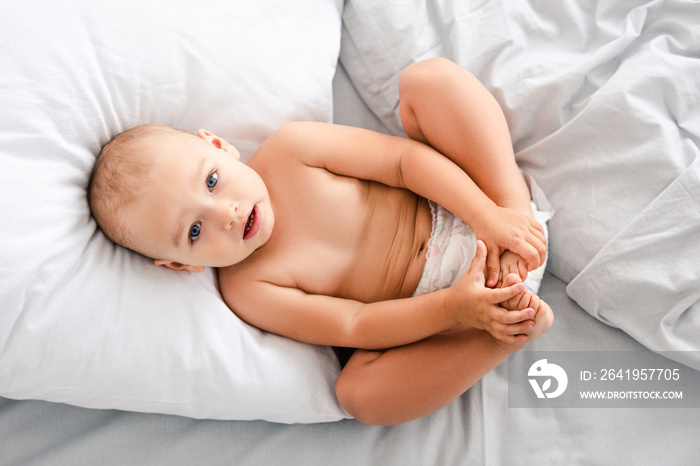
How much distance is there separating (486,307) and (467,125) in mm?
374

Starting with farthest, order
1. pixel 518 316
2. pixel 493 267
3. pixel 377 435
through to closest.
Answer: pixel 377 435
pixel 493 267
pixel 518 316

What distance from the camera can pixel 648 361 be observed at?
1.01 metres

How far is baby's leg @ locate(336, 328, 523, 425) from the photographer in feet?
3.10

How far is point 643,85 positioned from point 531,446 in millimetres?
724

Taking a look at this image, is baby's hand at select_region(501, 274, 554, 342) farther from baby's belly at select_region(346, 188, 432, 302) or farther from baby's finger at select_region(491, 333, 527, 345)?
baby's belly at select_region(346, 188, 432, 302)

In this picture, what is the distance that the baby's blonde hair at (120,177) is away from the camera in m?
0.89

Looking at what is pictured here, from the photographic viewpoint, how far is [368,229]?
1114 mm

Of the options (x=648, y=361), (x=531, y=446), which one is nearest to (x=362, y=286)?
(x=531, y=446)

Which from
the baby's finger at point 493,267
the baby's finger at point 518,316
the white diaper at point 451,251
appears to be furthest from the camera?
the white diaper at point 451,251

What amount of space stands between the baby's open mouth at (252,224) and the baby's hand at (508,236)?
407mm

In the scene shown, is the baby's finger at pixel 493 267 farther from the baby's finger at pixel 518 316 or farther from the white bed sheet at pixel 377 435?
the white bed sheet at pixel 377 435

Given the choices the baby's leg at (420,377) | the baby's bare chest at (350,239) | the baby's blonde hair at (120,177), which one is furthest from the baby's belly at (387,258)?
the baby's blonde hair at (120,177)

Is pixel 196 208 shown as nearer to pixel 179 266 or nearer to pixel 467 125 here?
pixel 179 266

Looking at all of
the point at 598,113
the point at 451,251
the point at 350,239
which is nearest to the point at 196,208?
the point at 350,239
